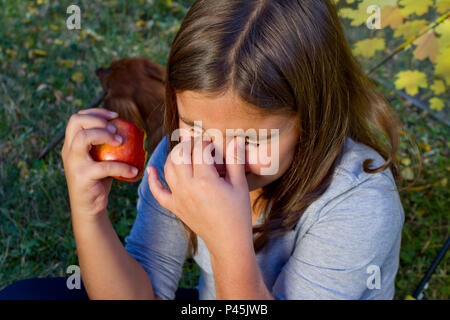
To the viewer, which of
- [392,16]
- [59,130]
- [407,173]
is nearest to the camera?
[392,16]

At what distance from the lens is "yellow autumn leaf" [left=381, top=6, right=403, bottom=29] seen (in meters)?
1.41

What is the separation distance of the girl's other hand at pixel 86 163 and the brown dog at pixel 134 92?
1.12 meters

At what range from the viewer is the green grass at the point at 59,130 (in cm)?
207

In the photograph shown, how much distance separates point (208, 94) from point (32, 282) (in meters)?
0.82

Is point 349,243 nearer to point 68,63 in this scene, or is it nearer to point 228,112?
point 228,112

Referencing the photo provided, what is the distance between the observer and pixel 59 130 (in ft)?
8.81

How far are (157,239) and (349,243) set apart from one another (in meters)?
0.58

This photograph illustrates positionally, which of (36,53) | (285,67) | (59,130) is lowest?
(59,130)

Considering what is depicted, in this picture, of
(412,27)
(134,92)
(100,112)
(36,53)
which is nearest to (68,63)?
(36,53)

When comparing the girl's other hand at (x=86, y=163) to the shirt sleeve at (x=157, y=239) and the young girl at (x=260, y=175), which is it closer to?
the young girl at (x=260, y=175)

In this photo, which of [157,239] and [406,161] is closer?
[157,239]

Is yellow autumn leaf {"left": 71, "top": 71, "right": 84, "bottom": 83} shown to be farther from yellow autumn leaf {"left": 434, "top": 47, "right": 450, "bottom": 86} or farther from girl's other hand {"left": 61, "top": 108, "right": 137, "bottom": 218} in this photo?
yellow autumn leaf {"left": 434, "top": 47, "right": 450, "bottom": 86}

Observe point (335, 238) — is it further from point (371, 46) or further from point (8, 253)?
point (8, 253)

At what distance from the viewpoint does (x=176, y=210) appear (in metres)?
1.00
